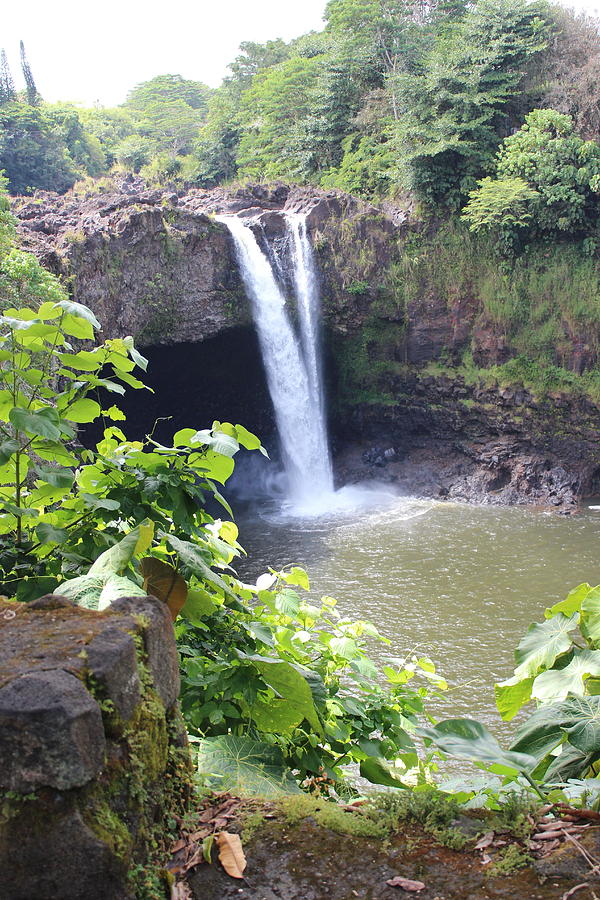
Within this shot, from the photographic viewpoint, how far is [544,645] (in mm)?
2199

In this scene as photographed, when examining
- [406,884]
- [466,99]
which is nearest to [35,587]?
[406,884]

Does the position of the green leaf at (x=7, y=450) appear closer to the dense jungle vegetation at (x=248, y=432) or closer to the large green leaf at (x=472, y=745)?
the dense jungle vegetation at (x=248, y=432)

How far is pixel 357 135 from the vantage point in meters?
20.3

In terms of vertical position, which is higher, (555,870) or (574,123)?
(574,123)

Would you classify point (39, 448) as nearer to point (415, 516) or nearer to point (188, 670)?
point (188, 670)

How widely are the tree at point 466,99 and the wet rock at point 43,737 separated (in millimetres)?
17110

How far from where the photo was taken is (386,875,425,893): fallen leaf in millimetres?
1302

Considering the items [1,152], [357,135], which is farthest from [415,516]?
[1,152]

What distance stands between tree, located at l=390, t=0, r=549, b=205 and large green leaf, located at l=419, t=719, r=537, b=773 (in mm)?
16670

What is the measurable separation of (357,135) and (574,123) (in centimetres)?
617

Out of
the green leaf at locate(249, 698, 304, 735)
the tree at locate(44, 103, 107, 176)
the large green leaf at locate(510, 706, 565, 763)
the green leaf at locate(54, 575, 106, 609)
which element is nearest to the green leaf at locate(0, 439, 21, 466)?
the green leaf at locate(54, 575, 106, 609)

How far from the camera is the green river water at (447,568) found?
8.71m

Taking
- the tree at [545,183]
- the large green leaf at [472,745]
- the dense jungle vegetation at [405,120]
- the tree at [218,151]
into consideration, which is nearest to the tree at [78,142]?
the dense jungle vegetation at [405,120]

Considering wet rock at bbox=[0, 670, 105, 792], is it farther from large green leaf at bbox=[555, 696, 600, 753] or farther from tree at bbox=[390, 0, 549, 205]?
tree at bbox=[390, 0, 549, 205]
